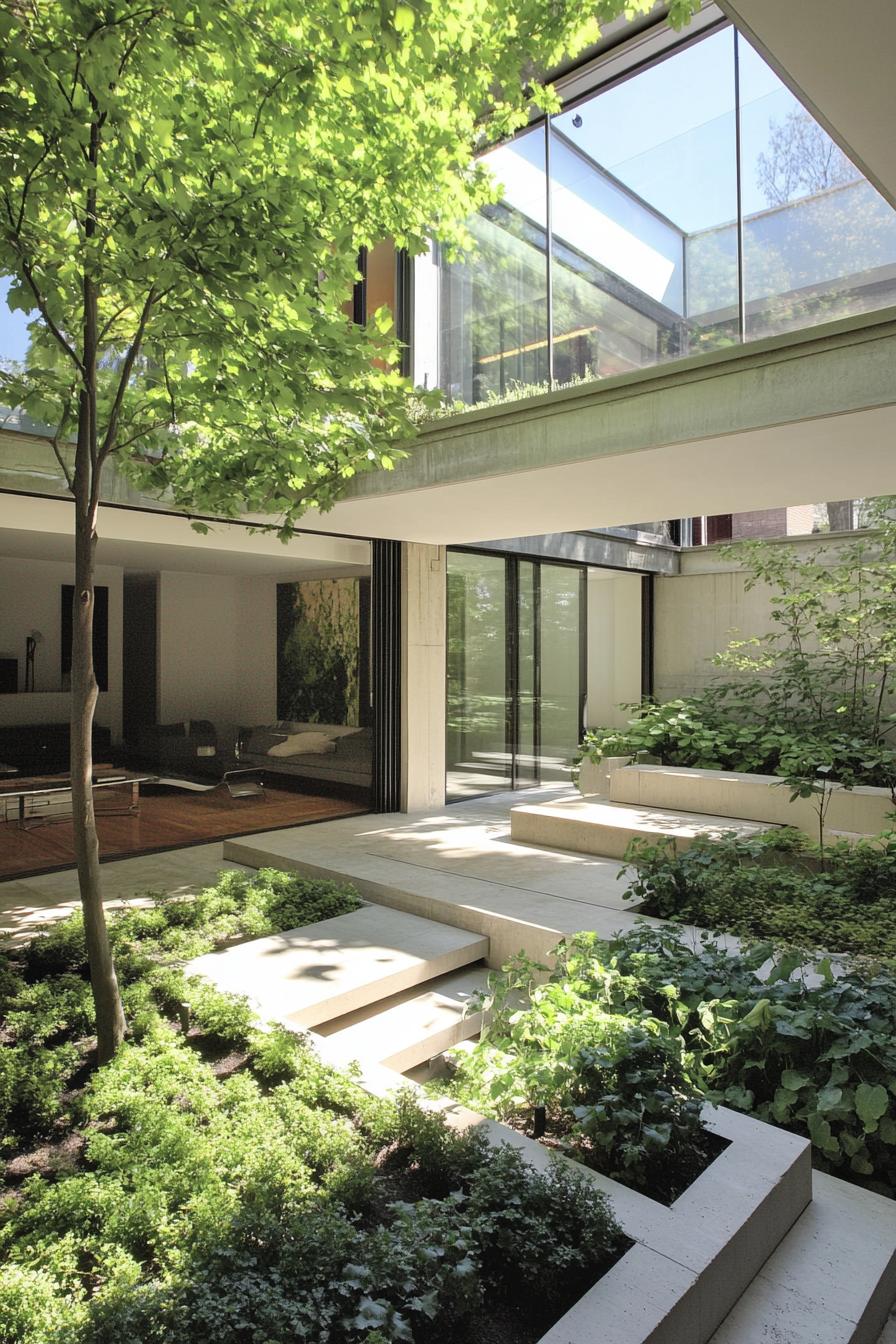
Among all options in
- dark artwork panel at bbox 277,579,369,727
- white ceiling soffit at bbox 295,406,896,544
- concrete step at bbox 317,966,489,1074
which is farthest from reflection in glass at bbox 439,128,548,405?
concrete step at bbox 317,966,489,1074

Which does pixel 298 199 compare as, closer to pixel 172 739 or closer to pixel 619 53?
pixel 619 53

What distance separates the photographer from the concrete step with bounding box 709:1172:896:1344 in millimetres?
2326

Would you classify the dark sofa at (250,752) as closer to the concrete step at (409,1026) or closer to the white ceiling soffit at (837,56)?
the concrete step at (409,1026)

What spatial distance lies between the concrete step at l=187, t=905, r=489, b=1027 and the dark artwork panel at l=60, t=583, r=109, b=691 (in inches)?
381

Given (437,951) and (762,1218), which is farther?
(437,951)

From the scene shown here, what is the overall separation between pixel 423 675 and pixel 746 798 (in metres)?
3.74

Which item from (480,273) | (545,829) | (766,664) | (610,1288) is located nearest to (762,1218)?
(610,1288)

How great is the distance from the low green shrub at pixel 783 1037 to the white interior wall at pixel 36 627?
1140cm

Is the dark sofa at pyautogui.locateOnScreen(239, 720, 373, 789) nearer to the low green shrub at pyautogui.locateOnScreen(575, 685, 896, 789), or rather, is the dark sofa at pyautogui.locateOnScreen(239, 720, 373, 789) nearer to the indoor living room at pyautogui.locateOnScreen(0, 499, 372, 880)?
the indoor living room at pyautogui.locateOnScreen(0, 499, 372, 880)

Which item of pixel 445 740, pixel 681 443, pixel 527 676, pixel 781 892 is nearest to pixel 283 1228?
pixel 781 892

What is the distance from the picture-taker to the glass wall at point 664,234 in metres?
5.25

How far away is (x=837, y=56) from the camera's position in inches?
77.8

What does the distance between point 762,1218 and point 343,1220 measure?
125 cm

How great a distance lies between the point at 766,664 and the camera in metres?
10.2
